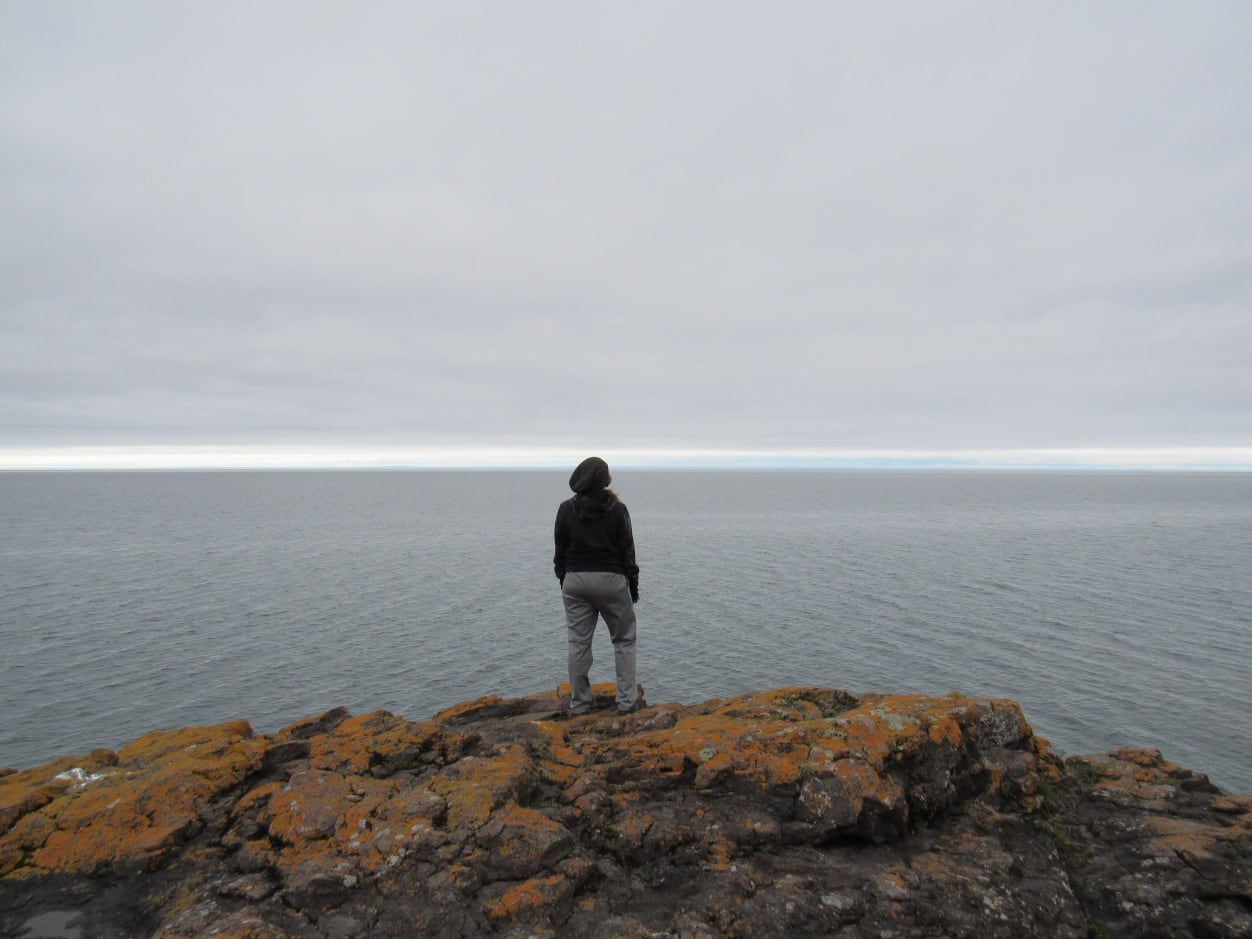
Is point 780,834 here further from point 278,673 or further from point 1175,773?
point 278,673

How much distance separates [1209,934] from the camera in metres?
5.84

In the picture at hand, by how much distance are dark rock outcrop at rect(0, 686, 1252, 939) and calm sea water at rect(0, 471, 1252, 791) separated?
19.3 metres

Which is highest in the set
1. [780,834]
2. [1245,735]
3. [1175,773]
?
[780,834]

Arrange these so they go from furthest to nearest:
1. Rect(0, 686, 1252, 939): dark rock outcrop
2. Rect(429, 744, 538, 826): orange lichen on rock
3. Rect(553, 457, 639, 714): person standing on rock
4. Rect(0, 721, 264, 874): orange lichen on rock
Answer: Rect(553, 457, 639, 714): person standing on rock < Rect(429, 744, 538, 826): orange lichen on rock < Rect(0, 721, 264, 874): orange lichen on rock < Rect(0, 686, 1252, 939): dark rock outcrop

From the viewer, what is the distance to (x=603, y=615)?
1016 cm

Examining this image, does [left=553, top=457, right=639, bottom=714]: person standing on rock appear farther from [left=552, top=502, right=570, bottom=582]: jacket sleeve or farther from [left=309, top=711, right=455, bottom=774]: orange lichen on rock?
[left=309, top=711, right=455, bottom=774]: orange lichen on rock

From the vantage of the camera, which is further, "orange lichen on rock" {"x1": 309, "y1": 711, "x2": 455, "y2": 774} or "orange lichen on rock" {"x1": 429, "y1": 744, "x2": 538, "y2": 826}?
"orange lichen on rock" {"x1": 309, "y1": 711, "x2": 455, "y2": 774}

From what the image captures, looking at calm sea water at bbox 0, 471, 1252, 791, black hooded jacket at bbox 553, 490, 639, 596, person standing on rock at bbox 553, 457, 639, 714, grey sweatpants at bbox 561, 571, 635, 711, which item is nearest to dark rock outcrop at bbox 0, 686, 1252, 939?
grey sweatpants at bbox 561, 571, 635, 711

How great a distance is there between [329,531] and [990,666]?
279 ft

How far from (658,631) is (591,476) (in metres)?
29.6

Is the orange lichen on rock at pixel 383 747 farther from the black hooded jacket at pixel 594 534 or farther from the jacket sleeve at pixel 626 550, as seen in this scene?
the jacket sleeve at pixel 626 550

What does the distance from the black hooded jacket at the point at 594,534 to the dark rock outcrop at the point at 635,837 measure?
8.21ft

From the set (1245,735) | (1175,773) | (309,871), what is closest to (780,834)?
(309,871)

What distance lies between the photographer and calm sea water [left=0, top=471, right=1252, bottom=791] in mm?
26828
